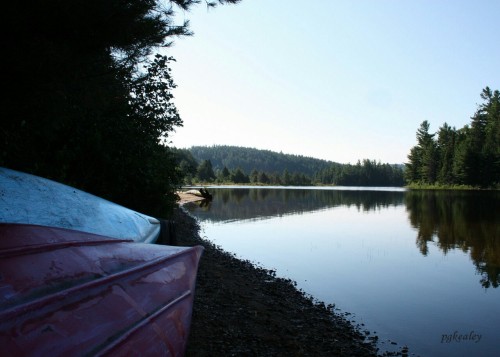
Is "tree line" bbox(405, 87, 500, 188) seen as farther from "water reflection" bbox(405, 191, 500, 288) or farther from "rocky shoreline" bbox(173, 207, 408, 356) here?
"rocky shoreline" bbox(173, 207, 408, 356)

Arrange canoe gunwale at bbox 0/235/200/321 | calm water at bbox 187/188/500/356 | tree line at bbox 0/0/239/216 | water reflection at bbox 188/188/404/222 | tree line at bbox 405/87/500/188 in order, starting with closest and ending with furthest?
1. canoe gunwale at bbox 0/235/200/321
2. tree line at bbox 0/0/239/216
3. calm water at bbox 187/188/500/356
4. water reflection at bbox 188/188/404/222
5. tree line at bbox 405/87/500/188

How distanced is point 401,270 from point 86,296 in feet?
51.6

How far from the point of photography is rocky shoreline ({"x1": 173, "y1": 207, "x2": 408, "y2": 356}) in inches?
260

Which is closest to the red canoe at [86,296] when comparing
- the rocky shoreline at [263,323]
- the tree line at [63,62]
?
the tree line at [63,62]

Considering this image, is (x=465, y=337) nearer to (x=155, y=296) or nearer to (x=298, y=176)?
(x=155, y=296)

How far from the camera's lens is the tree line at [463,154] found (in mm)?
88875

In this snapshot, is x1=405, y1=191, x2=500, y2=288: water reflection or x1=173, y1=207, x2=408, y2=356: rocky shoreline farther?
x1=405, y1=191, x2=500, y2=288: water reflection

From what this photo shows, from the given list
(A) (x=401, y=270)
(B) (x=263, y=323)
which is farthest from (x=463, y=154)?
(B) (x=263, y=323)

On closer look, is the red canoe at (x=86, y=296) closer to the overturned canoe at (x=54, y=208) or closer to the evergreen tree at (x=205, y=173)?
the overturned canoe at (x=54, y=208)

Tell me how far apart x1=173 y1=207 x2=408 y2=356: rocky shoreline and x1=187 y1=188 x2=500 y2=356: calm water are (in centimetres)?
92

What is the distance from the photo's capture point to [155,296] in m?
3.59

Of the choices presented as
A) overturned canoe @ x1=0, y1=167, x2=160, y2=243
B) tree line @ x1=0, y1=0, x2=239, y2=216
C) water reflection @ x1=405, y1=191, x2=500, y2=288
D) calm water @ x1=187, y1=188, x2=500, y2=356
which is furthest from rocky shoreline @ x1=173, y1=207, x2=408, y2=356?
Answer: water reflection @ x1=405, y1=191, x2=500, y2=288

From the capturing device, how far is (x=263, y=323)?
826 centimetres
